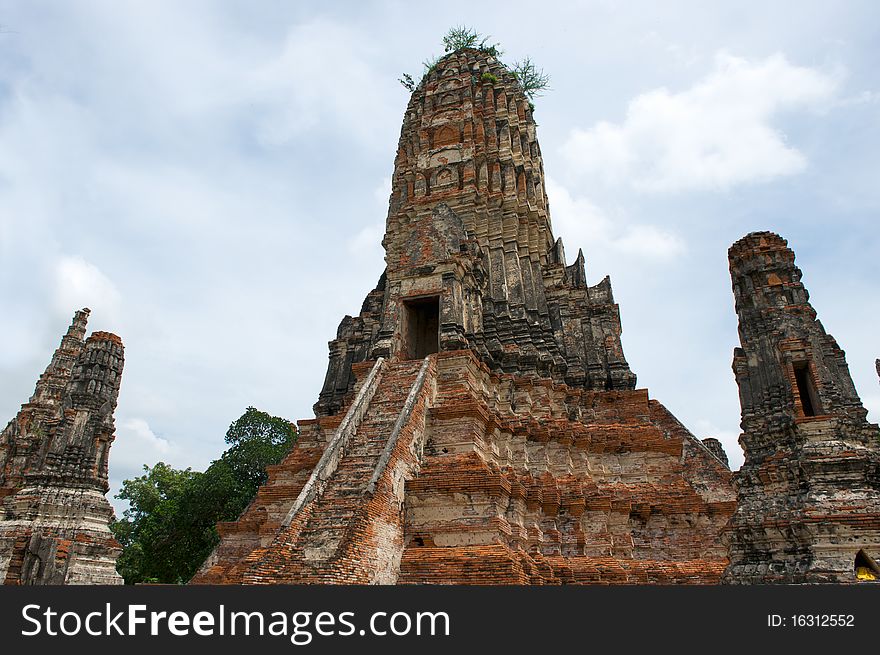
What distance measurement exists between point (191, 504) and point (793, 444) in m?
24.2

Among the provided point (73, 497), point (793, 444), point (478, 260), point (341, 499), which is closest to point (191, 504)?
point (73, 497)

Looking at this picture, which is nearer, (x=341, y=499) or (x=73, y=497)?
(x=341, y=499)

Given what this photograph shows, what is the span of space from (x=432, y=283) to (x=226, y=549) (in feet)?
27.1

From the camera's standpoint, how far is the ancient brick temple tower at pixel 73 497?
11.7 meters

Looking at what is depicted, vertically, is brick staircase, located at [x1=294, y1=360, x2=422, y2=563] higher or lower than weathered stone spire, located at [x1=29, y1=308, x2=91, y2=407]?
lower

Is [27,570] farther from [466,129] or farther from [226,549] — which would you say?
[466,129]

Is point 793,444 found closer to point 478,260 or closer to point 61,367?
point 478,260

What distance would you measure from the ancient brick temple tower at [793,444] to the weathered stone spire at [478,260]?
22.7 feet

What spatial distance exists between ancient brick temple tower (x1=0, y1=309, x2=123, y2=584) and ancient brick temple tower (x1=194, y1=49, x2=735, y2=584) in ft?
8.48

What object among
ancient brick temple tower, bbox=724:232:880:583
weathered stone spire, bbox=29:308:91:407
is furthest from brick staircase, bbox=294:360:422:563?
weathered stone spire, bbox=29:308:91:407

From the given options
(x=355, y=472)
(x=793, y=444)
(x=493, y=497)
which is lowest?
(x=793, y=444)

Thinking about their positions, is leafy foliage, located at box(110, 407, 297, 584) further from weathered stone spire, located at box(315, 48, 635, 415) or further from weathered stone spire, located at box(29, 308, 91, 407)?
weathered stone spire, located at box(315, 48, 635, 415)

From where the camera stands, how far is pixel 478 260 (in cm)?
1773

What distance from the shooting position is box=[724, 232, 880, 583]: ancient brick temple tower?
22.3ft
